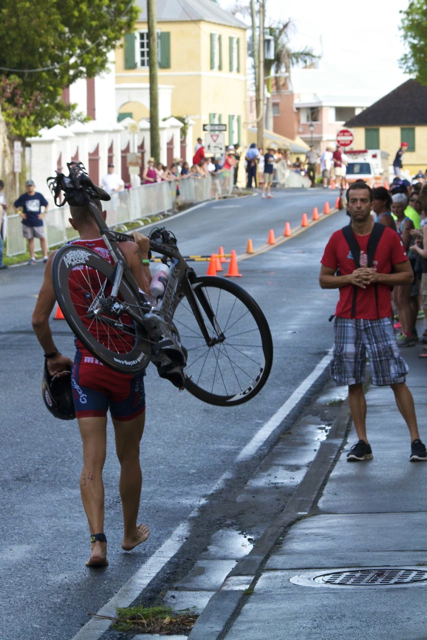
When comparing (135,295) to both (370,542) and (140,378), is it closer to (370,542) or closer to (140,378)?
(140,378)

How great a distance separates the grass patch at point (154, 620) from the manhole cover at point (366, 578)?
22.3 inches

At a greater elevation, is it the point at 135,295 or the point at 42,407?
the point at 135,295

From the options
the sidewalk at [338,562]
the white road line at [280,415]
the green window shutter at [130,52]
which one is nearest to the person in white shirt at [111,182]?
the white road line at [280,415]

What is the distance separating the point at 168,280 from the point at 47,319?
71 centimetres

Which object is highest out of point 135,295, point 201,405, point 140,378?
point 135,295

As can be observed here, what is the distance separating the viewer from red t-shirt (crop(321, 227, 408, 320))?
871cm

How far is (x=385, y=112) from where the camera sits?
9706 centimetres

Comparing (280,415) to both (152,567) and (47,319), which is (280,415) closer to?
(152,567)

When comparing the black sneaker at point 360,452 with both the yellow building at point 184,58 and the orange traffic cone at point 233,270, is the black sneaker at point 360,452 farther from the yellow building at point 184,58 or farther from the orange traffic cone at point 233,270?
the yellow building at point 184,58

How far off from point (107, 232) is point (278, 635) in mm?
2220

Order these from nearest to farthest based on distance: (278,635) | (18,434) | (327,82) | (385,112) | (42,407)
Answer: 1. (278,635)
2. (18,434)
3. (42,407)
4. (385,112)
5. (327,82)

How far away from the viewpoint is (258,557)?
21.1 feet

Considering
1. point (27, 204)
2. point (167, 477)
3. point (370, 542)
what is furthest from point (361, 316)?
point (27, 204)

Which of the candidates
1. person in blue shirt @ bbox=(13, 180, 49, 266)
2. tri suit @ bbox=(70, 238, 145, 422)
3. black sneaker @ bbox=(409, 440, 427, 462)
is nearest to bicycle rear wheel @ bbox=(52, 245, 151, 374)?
tri suit @ bbox=(70, 238, 145, 422)
